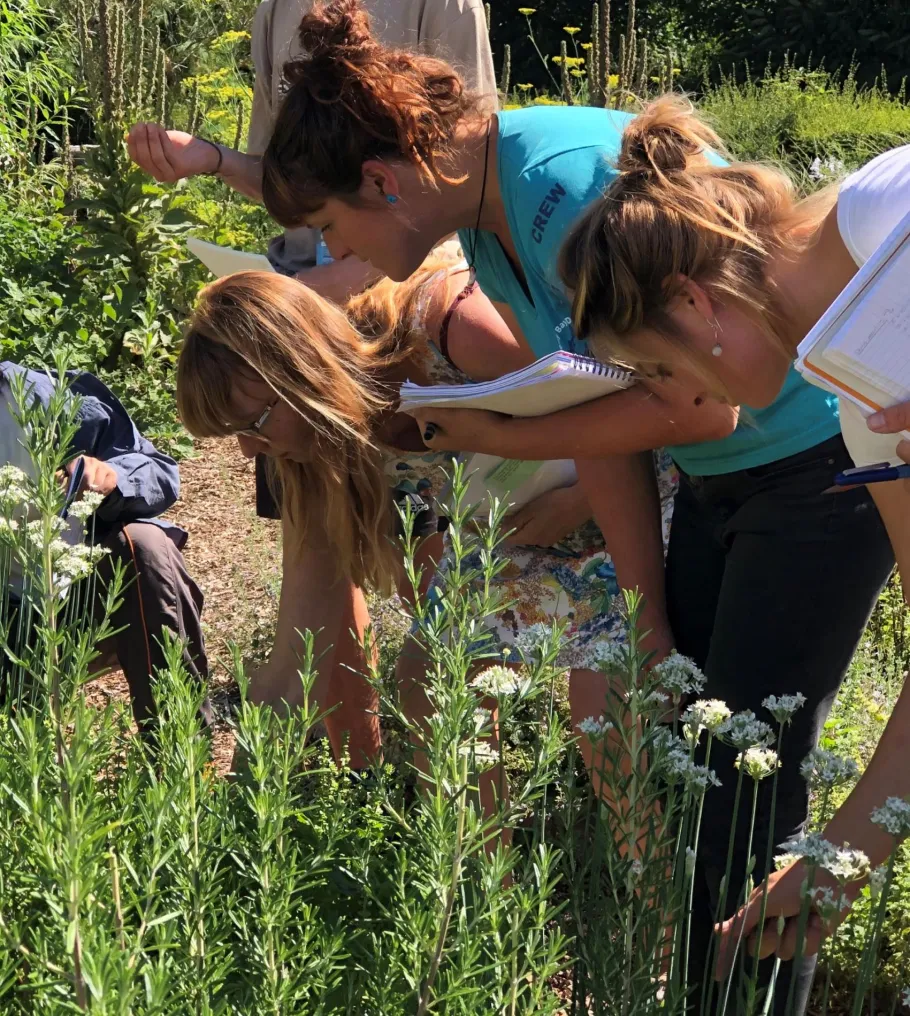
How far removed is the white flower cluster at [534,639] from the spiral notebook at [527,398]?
18.5 inches

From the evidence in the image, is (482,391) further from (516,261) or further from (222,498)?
(222,498)

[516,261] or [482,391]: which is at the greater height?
[516,261]

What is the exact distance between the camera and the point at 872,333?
1.33m

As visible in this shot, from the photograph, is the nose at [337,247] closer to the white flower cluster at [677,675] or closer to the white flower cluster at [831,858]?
the white flower cluster at [677,675]

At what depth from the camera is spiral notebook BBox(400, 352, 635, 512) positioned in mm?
1928

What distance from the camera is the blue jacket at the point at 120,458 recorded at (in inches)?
123

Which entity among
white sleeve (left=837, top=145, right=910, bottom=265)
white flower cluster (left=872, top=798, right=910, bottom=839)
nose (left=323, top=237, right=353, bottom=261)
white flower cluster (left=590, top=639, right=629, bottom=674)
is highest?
white sleeve (left=837, top=145, right=910, bottom=265)

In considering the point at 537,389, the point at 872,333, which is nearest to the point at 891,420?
the point at 872,333

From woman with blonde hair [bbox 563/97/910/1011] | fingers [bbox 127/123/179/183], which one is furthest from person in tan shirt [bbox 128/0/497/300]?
woman with blonde hair [bbox 563/97/910/1011]

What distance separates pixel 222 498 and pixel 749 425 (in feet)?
11.2

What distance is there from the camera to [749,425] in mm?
1943

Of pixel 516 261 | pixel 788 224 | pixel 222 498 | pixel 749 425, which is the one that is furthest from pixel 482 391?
pixel 222 498

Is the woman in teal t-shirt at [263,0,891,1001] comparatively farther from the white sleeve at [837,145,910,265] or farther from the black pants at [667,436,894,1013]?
the white sleeve at [837,145,910,265]

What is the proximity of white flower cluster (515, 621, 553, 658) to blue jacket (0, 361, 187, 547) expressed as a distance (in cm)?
202
